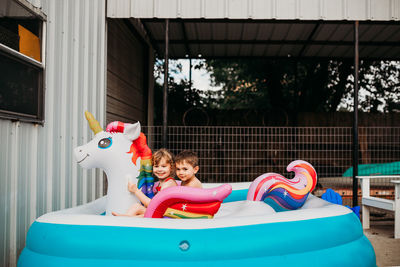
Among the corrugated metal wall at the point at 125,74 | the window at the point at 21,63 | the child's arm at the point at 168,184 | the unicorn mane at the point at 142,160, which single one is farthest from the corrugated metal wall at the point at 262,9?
the child's arm at the point at 168,184

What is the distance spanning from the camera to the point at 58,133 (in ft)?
12.3

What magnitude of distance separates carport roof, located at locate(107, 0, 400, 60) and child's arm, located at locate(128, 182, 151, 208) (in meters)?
2.97

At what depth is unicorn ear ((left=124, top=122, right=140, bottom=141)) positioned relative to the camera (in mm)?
2725

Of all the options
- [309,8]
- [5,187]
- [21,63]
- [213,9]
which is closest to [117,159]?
[5,187]

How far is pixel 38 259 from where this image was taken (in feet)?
6.85

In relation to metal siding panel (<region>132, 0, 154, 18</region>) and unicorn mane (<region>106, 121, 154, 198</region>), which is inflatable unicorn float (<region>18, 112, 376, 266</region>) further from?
metal siding panel (<region>132, 0, 154, 18</region>)

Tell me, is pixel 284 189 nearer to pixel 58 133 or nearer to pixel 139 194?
pixel 139 194

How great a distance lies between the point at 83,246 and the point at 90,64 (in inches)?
122

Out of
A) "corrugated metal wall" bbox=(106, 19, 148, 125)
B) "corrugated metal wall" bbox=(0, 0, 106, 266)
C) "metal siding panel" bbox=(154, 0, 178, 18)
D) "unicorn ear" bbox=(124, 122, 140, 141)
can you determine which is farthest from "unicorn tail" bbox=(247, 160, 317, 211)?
"corrugated metal wall" bbox=(106, 19, 148, 125)

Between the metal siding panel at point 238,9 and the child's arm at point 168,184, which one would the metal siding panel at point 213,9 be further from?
the child's arm at point 168,184

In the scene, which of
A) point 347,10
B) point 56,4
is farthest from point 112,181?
point 347,10

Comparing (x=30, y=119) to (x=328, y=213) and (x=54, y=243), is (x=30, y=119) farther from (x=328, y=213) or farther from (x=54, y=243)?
(x=328, y=213)

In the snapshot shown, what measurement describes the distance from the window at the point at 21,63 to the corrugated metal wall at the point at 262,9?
5.61 feet

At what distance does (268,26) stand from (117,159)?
15.9 ft
